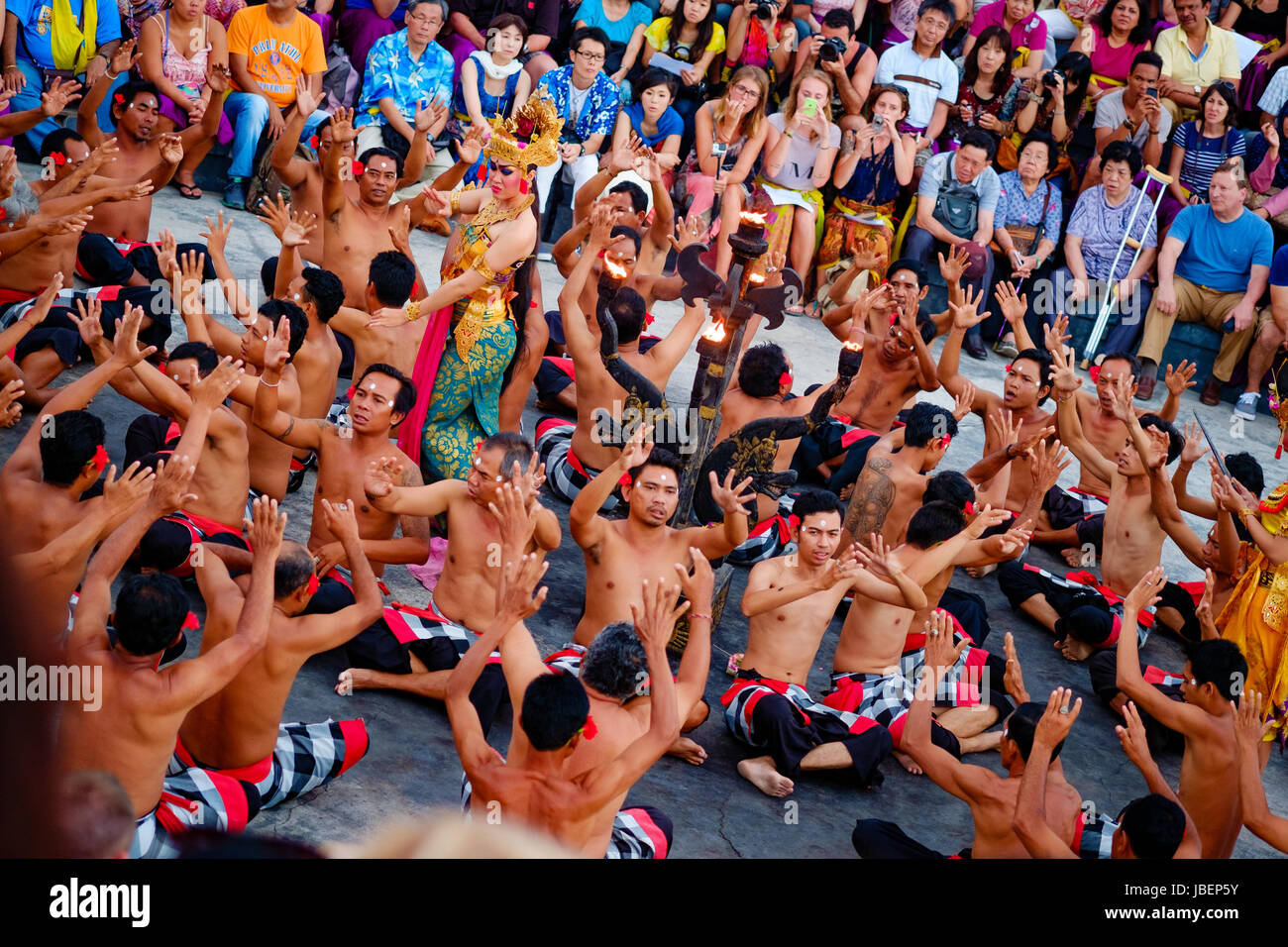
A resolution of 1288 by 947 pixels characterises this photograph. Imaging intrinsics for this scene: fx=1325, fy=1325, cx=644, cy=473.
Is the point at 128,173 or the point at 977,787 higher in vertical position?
the point at 128,173

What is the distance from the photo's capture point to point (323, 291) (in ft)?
18.1

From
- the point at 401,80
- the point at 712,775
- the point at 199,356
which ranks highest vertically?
the point at 401,80

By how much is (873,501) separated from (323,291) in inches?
101

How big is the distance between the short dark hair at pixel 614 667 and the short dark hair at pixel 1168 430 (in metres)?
3.43

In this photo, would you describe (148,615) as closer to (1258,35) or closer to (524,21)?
(524,21)

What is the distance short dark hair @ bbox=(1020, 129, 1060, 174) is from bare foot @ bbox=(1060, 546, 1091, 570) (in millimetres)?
4031

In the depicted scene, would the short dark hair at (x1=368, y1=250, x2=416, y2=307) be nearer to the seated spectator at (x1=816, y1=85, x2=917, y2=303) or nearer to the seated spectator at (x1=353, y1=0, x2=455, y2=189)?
the seated spectator at (x1=353, y1=0, x2=455, y2=189)

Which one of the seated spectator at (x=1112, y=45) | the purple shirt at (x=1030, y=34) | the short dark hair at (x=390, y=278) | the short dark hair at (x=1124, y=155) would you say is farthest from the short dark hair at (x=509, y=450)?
the seated spectator at (x=1112, y=45)

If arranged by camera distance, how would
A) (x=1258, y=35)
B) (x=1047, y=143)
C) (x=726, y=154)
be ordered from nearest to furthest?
(x=726, y=154), (x=1047, y=143), (x=1258, y=35)

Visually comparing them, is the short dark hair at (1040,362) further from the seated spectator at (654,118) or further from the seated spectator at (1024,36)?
the seated spectator at (1024,36)

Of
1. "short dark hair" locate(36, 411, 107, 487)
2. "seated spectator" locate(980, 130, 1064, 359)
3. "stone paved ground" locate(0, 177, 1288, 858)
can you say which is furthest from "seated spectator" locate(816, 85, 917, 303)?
"short dark hair" locate(36, 411, 107, 487)

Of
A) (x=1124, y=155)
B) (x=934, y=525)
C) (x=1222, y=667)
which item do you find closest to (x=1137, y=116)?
(x=1124, y=155)
